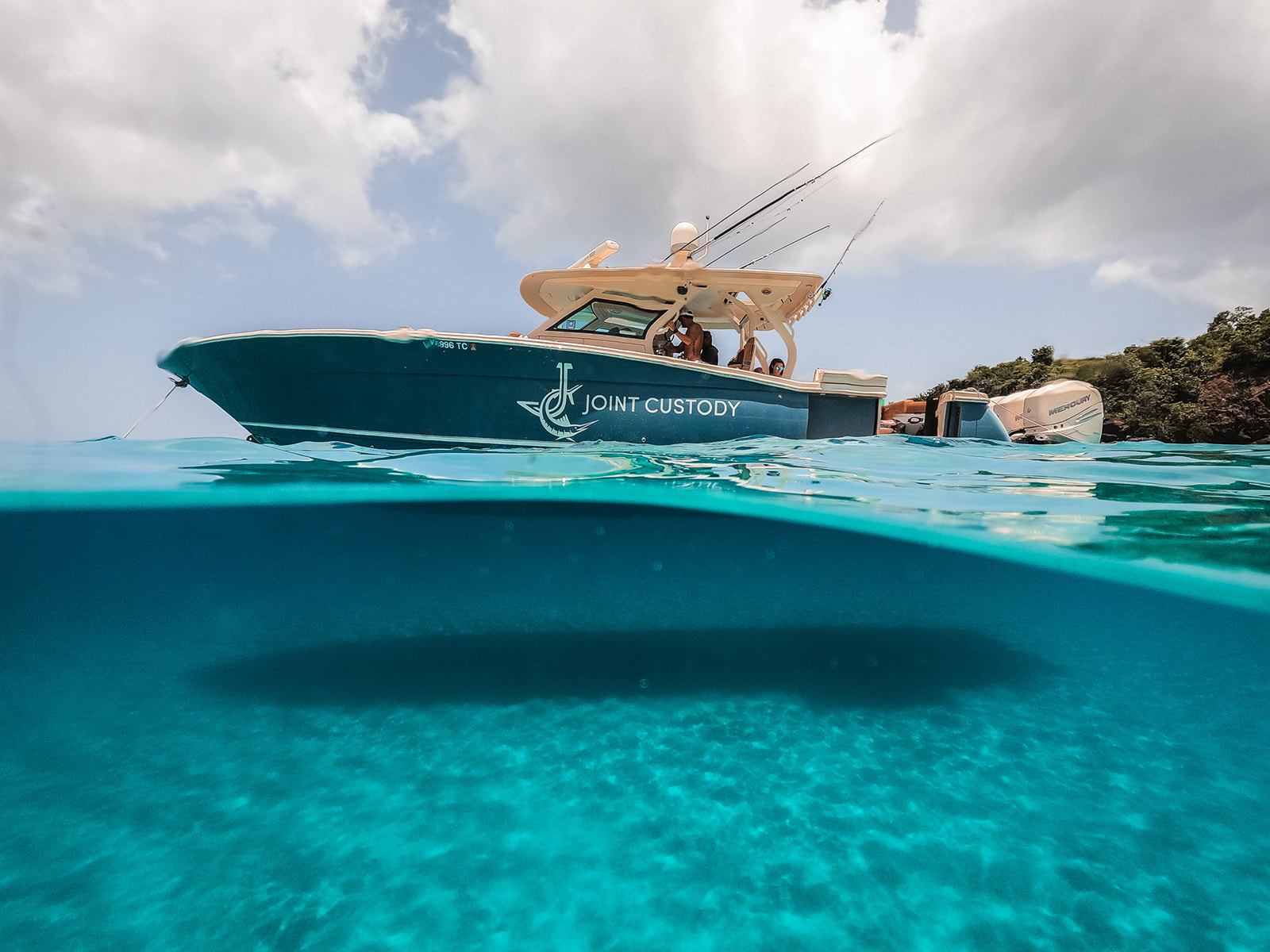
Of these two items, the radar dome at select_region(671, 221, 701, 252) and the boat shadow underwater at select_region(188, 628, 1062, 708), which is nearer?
the boat shadow underwater at select_region(188, 628, 1062, 708)

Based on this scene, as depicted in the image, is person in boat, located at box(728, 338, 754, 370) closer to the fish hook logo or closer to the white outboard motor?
the fish hook logo

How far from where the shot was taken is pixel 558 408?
8344mm

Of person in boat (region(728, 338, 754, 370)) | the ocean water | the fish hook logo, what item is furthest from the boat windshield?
the ocean water

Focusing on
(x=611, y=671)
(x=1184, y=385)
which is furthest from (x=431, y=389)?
(x=1184, y=385)

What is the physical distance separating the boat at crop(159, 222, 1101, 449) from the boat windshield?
0.07ft

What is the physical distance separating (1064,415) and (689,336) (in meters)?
7.92

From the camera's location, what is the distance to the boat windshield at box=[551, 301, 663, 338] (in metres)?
10.3

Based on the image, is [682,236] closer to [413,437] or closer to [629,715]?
[413,437]

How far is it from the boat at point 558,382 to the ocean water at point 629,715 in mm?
641

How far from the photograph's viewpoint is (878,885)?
8.05ft

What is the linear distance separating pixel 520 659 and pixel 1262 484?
862 centimetres

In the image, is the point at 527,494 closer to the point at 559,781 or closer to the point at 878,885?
the point at 559,781

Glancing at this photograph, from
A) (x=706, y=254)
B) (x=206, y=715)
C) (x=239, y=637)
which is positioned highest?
(x=706, y=254)

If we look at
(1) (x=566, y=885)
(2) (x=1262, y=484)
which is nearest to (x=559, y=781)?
(1) (x=566, y=885)
